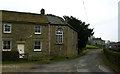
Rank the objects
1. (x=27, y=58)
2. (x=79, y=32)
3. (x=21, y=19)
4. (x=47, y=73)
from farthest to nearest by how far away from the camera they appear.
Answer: (x=79, y=32) < (x=21, y=19) < (x=27, y=58) < (x=47, y=73)

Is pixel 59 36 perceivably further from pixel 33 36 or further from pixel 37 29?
pixel 33 36

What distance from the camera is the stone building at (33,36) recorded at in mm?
18562

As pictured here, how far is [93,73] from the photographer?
9.88 meters

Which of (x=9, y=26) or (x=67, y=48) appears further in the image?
(x=67, y=48)

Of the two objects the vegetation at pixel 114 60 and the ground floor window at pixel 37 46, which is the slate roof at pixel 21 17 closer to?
the ground floor window at pixel 37 46

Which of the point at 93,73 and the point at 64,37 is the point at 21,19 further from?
the point at 93,73

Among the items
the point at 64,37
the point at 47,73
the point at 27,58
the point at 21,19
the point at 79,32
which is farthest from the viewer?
the point at 79,32

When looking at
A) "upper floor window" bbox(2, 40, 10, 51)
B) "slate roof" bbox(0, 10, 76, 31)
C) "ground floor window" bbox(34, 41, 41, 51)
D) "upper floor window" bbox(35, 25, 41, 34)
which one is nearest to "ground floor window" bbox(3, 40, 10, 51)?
"upper floor window" bbox(2, 40, 10, 51)

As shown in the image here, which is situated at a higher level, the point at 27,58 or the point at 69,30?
the point at 69,30

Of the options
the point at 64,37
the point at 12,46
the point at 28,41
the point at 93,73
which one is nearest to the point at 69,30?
the point at 64,37

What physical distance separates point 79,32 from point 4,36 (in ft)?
58.6

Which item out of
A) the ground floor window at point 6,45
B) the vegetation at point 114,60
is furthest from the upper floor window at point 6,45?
Answer: the vegetation at point 114,60

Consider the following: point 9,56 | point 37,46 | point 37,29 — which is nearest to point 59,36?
point 37,29

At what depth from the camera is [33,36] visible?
1969 centimetres
